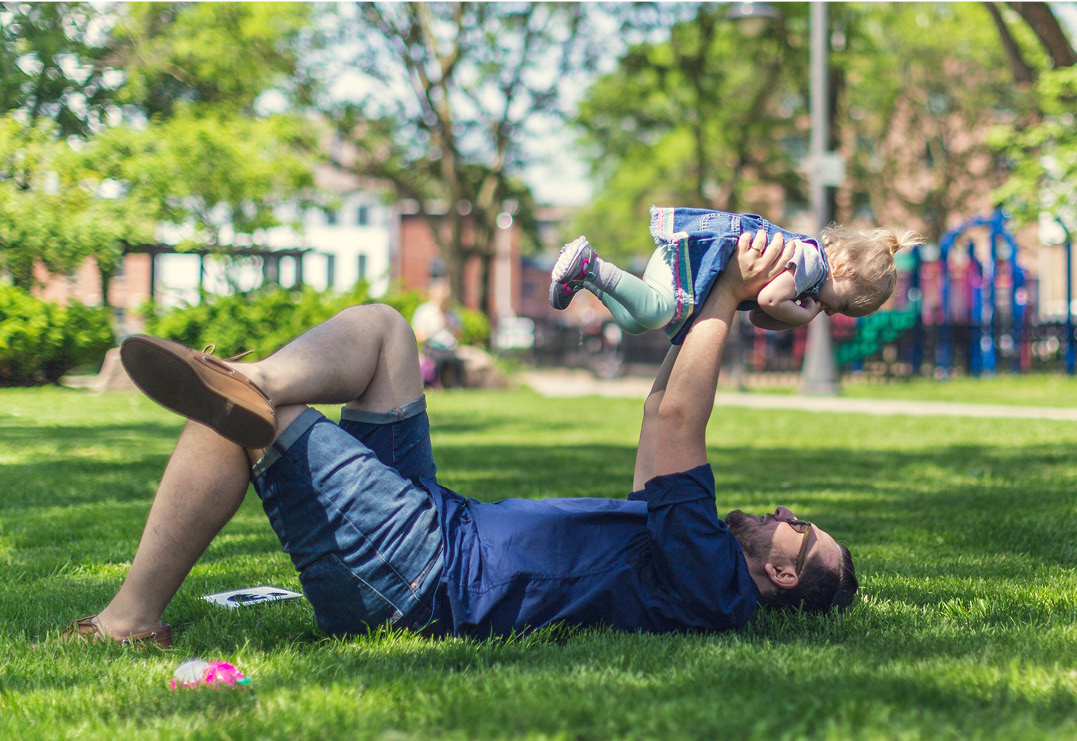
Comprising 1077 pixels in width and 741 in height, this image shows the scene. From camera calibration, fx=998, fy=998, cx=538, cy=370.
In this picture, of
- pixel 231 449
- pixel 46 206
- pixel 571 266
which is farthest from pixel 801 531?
pixel 46 206

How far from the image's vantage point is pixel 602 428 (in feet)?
34.0

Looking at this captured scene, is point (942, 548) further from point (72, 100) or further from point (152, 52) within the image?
point (152, 52)

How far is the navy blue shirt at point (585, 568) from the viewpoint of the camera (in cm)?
267

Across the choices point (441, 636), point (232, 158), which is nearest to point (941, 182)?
point (232, 158)

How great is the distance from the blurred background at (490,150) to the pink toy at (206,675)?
11.2 meters

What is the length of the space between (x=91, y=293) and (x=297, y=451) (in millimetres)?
13404

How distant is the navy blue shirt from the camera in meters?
2.67

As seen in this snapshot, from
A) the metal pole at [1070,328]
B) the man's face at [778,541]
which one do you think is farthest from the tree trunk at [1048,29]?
the man's face at [778,541]

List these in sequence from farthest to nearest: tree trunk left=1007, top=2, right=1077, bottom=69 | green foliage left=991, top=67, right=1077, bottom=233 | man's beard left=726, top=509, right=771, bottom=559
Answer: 1. green foliage left=991, top=67, right=1077, bottom=233
2. tree trunk left=1007, top=2, right=1077, bottom=69
3. man's beard left=726, top=509, right=771, bottom=559

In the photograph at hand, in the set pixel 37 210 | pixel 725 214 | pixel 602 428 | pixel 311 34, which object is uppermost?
pixel 311 34

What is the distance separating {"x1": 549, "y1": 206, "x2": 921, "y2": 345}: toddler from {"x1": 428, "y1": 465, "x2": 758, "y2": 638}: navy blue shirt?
0.53m

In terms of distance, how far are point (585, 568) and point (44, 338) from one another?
1242 cm

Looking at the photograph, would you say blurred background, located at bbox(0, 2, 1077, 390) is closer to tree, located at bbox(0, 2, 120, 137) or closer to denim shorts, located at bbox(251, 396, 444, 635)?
tree, located at bbox(0, 2, 120, 137)

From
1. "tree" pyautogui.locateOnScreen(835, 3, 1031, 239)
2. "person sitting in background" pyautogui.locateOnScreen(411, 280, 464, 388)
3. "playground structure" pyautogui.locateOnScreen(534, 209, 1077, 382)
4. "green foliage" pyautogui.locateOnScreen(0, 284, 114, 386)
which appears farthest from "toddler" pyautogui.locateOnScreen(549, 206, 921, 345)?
"tree" pyautogui.locateOnScreen(835, 3, 1031, 239)
